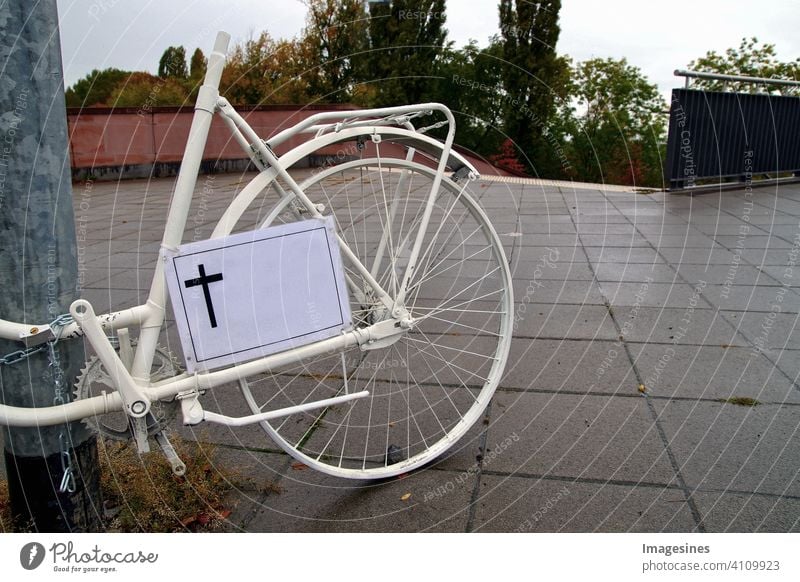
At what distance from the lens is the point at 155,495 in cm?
240

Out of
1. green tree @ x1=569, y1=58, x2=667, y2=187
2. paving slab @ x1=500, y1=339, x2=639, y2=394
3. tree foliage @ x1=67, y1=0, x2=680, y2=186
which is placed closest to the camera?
paving slab @ x1=500, y1=339, x2=639, y2=394

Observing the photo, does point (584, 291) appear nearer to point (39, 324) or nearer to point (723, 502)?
point (723, 502)

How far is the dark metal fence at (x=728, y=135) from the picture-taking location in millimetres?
10164

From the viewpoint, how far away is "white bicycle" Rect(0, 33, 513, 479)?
6.79ft

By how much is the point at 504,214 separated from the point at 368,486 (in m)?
5.95

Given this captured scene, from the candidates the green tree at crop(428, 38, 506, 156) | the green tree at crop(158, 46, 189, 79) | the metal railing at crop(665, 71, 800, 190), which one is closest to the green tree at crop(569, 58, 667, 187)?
the green tree at crop(428, 38, 506, 156)

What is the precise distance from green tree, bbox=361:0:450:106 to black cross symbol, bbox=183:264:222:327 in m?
1.72

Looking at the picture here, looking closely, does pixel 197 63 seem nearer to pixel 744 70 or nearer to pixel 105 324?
pixel 105 324

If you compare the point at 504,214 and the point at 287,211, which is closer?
the point at 287,211

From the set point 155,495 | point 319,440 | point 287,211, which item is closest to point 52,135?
point 287,211

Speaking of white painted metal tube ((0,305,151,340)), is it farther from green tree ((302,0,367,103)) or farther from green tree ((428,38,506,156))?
green tree ((428,38,506,156))

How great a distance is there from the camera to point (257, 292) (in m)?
2.20

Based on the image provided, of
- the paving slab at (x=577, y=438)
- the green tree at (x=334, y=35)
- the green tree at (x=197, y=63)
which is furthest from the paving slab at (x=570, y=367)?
the green tree at (x=197, y=63)

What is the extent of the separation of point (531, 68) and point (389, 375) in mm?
2326
